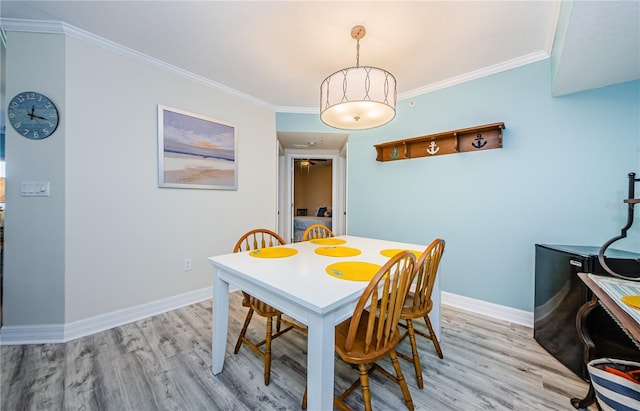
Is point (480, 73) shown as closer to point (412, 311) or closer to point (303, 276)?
point (412, 311)

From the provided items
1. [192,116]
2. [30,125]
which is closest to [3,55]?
[30,125]

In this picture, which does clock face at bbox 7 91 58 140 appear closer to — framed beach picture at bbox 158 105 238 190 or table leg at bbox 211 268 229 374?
framed beach picture at bbox 158 105 238 190

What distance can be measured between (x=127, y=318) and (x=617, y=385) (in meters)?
3.02

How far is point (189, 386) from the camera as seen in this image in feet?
4.45

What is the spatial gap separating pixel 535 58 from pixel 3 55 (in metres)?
4.44

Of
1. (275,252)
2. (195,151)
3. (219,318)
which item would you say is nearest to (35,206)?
(195,151)

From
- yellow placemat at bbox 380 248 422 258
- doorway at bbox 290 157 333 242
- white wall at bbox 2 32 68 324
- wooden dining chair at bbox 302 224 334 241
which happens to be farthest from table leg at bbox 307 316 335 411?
doorway at bbox 290 157 333 242

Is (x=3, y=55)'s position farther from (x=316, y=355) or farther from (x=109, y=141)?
(x=316, y=355)

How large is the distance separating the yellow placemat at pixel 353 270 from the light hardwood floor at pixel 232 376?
69 cm

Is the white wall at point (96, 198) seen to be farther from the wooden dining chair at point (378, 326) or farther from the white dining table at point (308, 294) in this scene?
the wooden dining chair at point (378, 326)

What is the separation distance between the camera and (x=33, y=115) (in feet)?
5.64

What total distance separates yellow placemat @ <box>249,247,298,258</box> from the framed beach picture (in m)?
1.32

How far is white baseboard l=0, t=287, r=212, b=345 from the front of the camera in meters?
1.73

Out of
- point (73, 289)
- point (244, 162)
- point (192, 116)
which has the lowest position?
point (73, 289)
